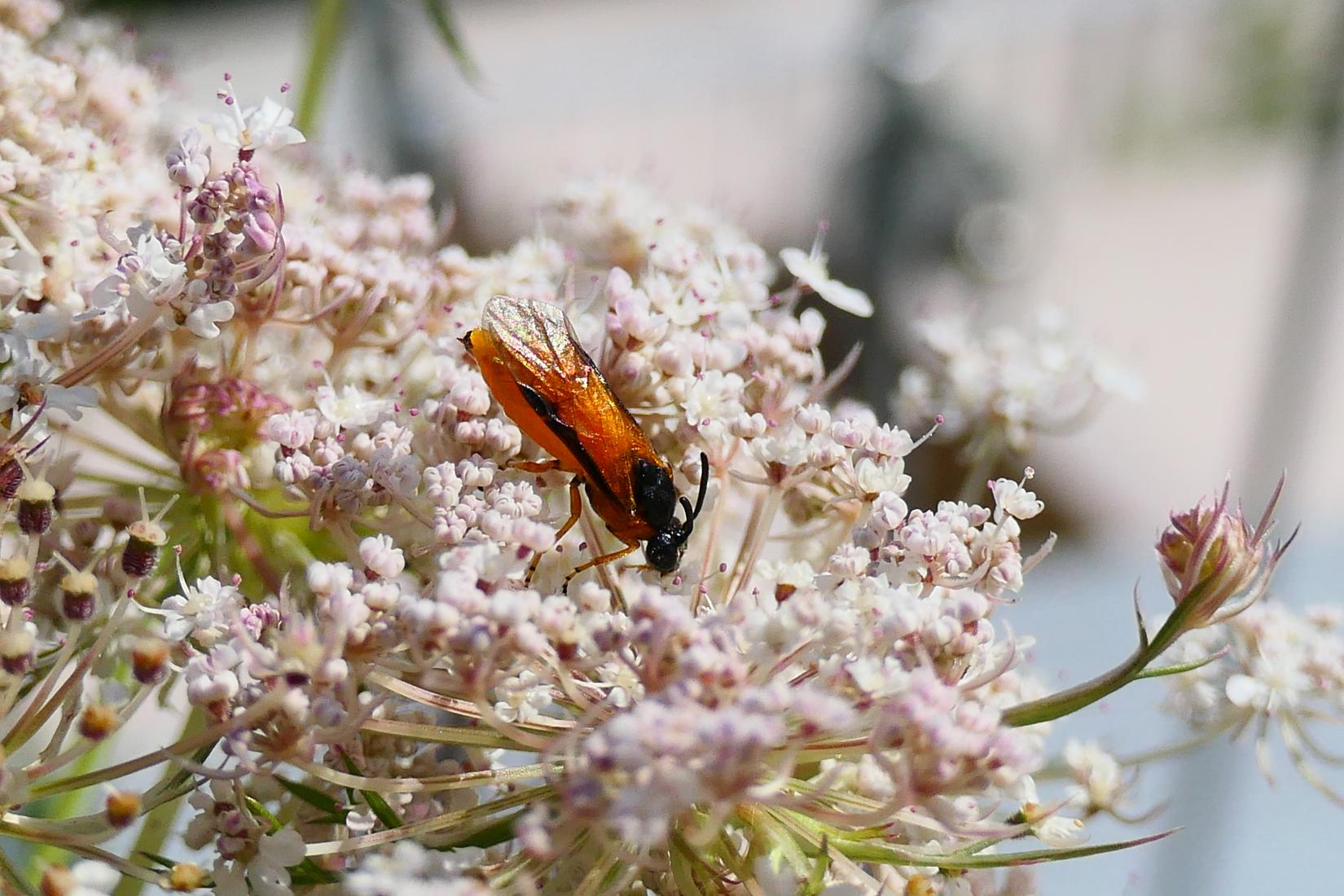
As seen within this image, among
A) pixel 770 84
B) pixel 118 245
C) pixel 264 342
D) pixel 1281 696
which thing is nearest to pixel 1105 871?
pixel 1281 696

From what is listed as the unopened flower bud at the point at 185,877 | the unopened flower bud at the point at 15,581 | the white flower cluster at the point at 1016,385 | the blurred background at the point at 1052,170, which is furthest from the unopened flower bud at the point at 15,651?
the blurred background at the point at 1052,170

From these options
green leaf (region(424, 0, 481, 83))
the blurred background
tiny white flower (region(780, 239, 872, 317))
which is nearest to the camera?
tiny white flower (region(780, 239, 872, 317))

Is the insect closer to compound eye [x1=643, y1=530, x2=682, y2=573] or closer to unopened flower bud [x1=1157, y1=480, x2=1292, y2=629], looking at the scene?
compound eye [x1=643, y1=530, x2=682, y2=573]

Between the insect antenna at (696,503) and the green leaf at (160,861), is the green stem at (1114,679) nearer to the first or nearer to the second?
the insect antenna at (696,503)

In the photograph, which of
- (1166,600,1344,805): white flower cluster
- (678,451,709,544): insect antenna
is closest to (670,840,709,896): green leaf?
(678,451,709,544): insect antenna

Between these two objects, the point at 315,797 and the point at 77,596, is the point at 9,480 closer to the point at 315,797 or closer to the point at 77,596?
the point at 77,596

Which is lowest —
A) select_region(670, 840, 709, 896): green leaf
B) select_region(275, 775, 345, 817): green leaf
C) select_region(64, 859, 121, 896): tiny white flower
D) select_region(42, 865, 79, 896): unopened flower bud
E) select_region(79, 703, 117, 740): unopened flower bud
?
select_region(670, 840, 709, 896): green leaf
